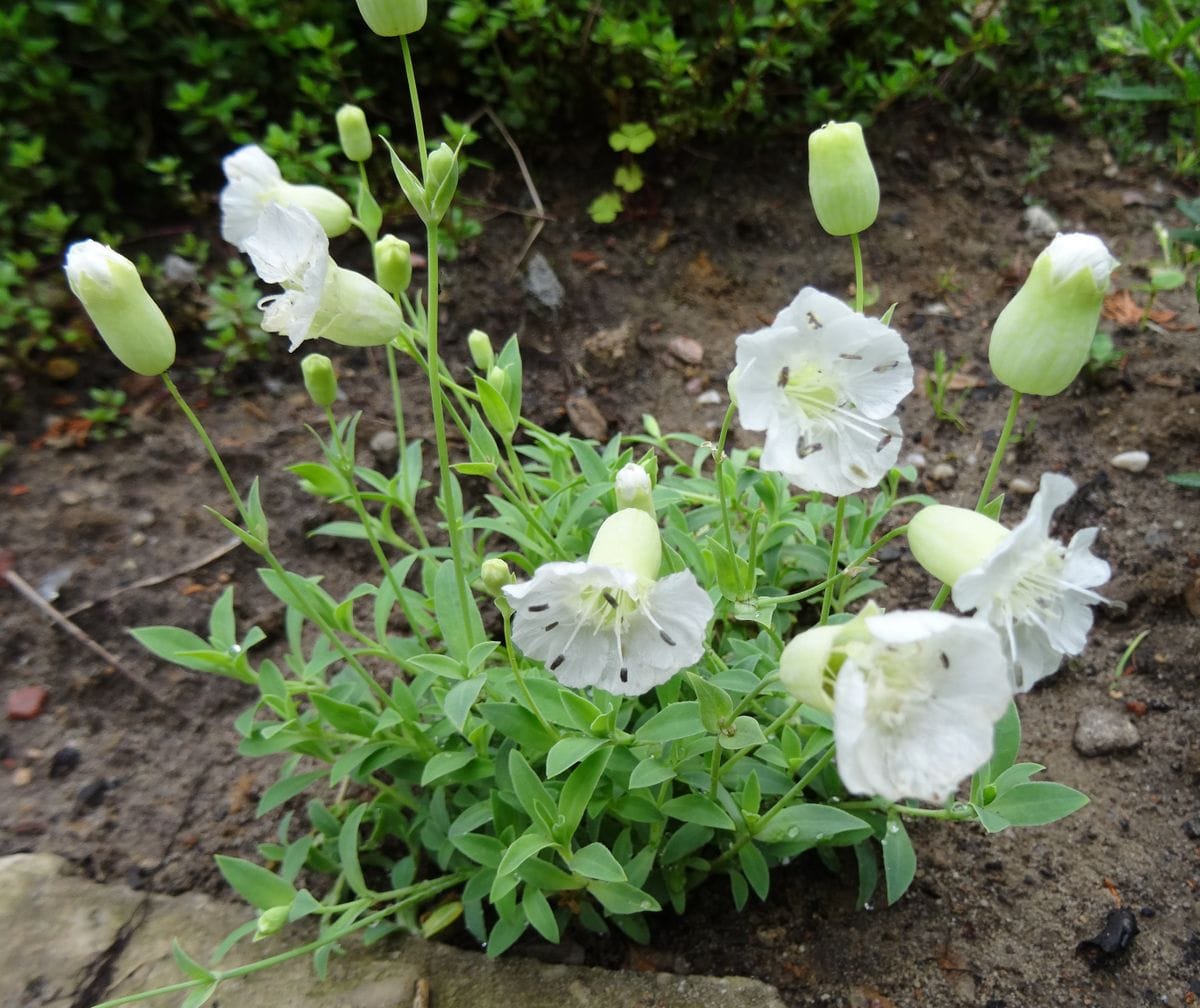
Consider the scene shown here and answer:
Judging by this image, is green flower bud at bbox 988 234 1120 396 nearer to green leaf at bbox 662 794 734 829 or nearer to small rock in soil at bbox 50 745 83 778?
green leaf at bbox 662 794 734 829

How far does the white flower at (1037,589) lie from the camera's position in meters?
1.09

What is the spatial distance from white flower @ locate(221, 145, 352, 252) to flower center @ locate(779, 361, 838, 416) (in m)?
0.98

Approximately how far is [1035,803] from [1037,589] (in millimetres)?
488

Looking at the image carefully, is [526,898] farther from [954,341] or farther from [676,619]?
[954,341]

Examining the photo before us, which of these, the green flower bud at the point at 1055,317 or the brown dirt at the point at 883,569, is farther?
the brown dirt at the point at 883,569

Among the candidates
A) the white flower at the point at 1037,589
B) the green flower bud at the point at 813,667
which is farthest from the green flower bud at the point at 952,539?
the green flower bud at the point at 813,667

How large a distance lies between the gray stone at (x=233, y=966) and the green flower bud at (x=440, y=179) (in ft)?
4.14

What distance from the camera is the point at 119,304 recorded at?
135 cm

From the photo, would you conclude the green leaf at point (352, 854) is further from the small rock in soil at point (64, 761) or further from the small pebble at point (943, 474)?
the small pebble at point (943, 474)

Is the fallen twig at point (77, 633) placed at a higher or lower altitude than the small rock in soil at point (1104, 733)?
higher

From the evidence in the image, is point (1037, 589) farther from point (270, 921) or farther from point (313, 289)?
point (270, 921)

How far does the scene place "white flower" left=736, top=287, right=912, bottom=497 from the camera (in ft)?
4.04

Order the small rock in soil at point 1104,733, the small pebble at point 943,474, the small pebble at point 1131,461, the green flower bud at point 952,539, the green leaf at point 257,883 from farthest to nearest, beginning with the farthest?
1. the small pebble at point 943,474
2. the small pebble at point 1131,461
3. the small rock in soil at point 1104,733
4. the green leaf at point 257,883
5. the green flower bud at point 952,539

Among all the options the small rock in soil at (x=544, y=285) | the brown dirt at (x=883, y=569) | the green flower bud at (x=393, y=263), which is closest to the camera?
the green flower bud at (x=393, y=263)
